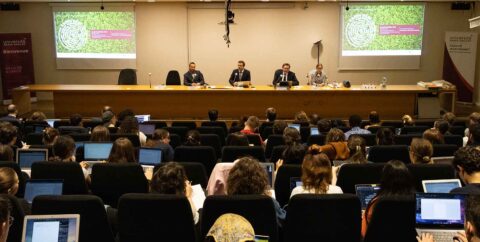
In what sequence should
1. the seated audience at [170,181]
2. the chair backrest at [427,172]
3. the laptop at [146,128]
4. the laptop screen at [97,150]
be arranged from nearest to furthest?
the seated audience at [170,181]
the chair backrest at [427,172]
the laptop screen at [97,150]
the laptop at [146,128]

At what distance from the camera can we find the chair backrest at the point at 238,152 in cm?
517

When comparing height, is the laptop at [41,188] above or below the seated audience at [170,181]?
below

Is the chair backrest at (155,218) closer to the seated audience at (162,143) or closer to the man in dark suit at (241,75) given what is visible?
the seated audience at (162,143)

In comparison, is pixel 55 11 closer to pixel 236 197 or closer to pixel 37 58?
pixel 37 58

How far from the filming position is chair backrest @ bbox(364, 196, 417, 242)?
10.3ft

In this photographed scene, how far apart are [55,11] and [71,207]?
10731 millimetres

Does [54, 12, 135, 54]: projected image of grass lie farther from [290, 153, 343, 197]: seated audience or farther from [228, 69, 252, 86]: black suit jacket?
[290, 153, 343, 197]: seated audience

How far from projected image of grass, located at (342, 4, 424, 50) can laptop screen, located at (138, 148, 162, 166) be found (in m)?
8.51

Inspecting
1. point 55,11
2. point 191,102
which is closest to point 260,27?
point 191,102

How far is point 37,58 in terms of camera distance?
13.1 metres

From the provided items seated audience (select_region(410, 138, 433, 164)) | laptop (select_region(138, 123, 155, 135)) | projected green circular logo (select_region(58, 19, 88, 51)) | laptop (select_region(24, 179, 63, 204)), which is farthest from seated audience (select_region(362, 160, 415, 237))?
projected green circular logo (select_region(58, 19, 88, 51))

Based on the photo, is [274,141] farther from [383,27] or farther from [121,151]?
[383,27]

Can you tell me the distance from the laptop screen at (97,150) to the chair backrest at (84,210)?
2181 millimetres

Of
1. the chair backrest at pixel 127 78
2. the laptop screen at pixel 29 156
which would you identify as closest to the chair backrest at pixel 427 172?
the laptop screen at pixel 29 156
